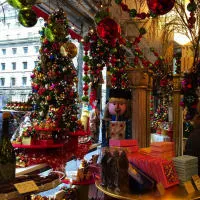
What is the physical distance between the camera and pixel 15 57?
4602 mm

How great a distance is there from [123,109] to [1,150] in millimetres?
3115

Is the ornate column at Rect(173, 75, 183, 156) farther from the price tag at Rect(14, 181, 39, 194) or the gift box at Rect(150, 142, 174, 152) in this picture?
the price tag at Rect(14, 181, 39, 194)

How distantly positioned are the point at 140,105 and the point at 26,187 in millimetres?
2956

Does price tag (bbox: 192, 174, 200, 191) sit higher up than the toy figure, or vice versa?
the toy figure

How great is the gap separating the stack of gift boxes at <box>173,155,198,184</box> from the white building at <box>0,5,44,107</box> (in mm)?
2827

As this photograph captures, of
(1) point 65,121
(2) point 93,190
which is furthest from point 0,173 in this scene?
(1) point 65,121

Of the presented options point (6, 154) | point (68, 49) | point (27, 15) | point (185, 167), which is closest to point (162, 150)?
point (185, 167)

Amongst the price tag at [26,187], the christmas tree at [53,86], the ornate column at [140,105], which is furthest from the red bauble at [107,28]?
the christmas tree at [53,86]

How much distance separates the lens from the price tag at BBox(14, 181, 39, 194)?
122 cm

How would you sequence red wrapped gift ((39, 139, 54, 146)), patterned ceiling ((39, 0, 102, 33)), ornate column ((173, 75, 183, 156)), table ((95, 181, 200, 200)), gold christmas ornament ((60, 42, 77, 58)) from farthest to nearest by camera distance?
1. patterned ceiling ((39, 0, 102, 33))
2. gold christmas ornament ((60, 42, 77, 58))
3. red wrapped gift ((39, 139, 54, 146))
4. ornate column ((173, 75, 183, 156))
5. table ((95, 181, 200, 200))

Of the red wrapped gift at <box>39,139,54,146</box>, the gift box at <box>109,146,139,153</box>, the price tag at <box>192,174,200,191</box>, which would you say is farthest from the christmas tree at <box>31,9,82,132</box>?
the price tag at <box>192,174,200,191</box>

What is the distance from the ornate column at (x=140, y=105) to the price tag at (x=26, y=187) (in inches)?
109

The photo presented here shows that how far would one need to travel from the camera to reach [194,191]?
5.81ft

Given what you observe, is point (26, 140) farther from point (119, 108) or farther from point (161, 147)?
point (161, 147)
